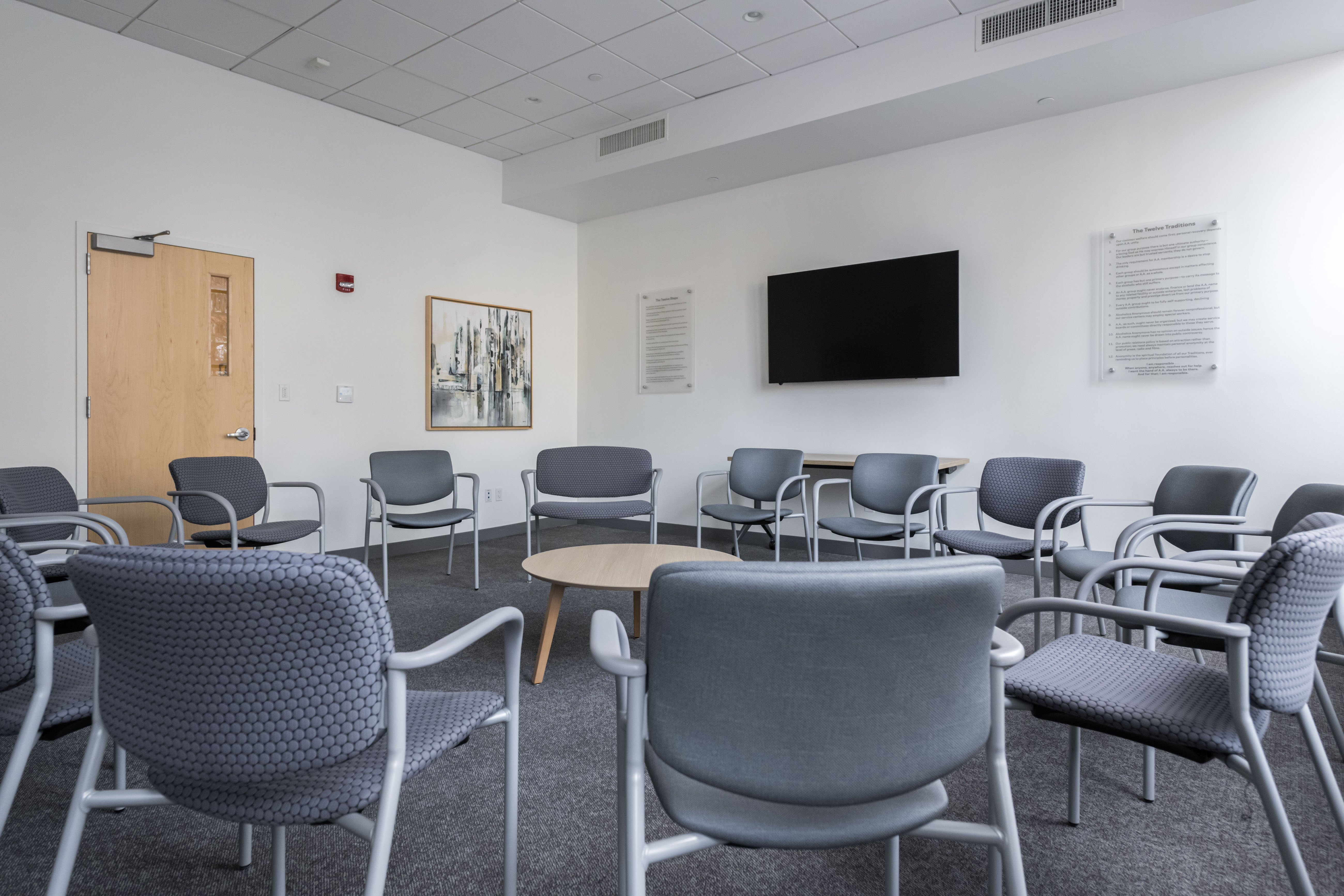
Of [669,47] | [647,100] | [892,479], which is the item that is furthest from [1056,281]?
[647,100]

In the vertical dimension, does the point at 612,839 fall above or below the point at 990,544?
below

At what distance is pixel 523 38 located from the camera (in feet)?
13.4

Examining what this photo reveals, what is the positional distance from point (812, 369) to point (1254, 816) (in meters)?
3.71

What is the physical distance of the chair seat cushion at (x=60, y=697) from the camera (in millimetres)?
1357

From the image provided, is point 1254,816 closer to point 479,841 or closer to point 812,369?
point 479,841

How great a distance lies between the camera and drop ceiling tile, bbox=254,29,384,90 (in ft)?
13.4

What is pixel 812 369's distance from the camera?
5191mm

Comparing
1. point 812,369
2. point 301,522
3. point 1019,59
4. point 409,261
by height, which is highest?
point 1019,59

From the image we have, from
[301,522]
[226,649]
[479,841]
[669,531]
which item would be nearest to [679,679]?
[226,649]

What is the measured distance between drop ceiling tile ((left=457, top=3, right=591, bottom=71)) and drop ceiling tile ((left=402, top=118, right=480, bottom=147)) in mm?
1140

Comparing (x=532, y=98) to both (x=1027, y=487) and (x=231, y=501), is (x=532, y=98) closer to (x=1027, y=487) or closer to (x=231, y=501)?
(x=231, y=501)

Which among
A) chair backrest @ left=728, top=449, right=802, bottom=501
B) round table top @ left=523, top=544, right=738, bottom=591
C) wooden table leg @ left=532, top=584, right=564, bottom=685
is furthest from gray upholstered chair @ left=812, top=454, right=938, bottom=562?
wooden table leg @ left=532, top=584, right=564, bottom=685

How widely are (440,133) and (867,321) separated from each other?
3.38m

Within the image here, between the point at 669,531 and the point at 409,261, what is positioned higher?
the point at 409,261
